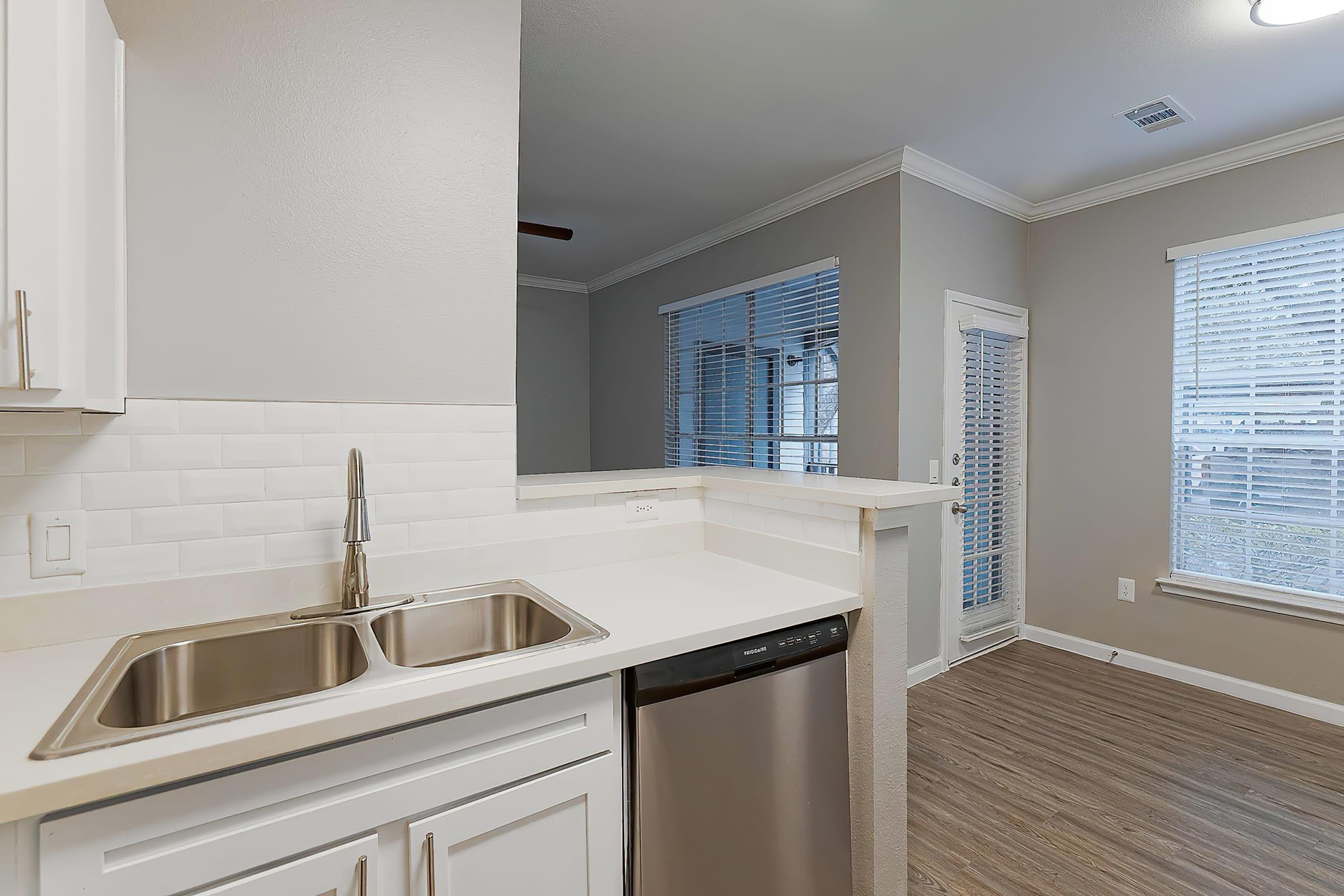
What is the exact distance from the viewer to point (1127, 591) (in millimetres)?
3473

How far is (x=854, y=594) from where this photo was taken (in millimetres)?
1503

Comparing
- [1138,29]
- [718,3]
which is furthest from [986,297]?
[718,3]

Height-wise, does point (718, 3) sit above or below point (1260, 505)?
above

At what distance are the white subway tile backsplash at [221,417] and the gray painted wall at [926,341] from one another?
274 cm

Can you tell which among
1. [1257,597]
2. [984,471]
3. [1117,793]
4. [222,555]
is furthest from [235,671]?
[1257,597]

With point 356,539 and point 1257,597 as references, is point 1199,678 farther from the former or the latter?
point 356,539

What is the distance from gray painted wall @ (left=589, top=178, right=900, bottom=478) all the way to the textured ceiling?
27 cm

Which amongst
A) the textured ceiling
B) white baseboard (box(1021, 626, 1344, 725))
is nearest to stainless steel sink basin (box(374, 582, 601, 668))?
the textured ceiling

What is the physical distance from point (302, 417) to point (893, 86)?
2525 millimetres

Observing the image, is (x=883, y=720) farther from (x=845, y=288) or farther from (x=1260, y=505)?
(x=1260, y=505)

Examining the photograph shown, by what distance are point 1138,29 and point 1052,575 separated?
114 inches

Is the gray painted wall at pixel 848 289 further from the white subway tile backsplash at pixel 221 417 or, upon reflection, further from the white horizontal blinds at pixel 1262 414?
the white subway tile backsplash at pixel 221 417

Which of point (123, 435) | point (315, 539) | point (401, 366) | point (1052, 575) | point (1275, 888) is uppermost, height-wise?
point (401, 366)

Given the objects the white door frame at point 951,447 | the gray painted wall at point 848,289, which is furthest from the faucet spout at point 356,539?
the white door frame at point 951,447
